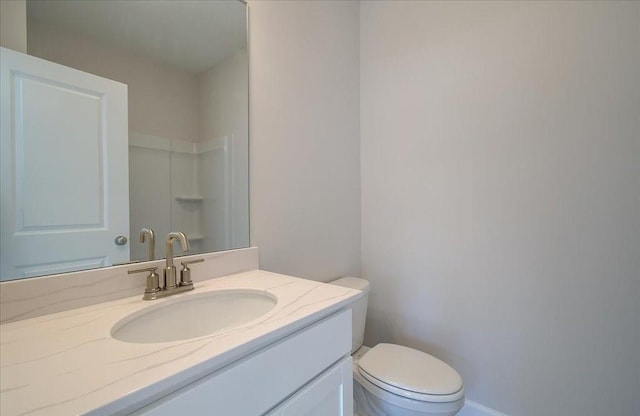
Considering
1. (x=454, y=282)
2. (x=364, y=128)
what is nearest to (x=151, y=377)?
(x=454, y=282)

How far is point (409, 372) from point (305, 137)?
114 centimetres

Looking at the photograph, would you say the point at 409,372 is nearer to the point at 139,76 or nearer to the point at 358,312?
the point at 358,312

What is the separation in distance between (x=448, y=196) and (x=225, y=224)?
3.61 feet

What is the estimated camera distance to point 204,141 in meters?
1.06

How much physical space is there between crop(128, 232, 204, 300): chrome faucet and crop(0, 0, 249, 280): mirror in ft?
0.31

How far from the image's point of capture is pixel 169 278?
32.0 inches

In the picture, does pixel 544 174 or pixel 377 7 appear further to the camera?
pixel 377 7

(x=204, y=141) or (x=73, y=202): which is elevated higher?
(x=204, y=141)

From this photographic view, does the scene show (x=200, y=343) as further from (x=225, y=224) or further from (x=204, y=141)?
(x=204, y=141)

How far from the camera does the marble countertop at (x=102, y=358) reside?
369 millimetres

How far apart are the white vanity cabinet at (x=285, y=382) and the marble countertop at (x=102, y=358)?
20 mm

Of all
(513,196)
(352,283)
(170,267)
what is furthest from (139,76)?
(513,196)

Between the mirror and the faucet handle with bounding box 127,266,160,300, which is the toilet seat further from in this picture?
the faucet handle with bounding box 127,266,160,300

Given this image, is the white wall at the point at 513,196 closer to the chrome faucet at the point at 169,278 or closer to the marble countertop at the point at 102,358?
the marble countertop at the point at 102,358
